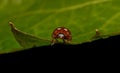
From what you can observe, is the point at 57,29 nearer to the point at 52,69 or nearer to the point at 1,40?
the point at 1,40

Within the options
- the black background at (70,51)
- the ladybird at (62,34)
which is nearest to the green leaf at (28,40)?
the ladybird at (62,34)

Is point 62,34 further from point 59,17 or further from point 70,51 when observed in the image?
point 70,51

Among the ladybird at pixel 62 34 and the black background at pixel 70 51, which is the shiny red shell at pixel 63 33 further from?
the black background at pixel 70 51

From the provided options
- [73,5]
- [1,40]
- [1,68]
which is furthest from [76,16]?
[1,68]

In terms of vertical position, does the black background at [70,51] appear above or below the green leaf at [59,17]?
below

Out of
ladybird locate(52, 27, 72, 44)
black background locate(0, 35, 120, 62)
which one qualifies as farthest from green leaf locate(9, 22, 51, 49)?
black background locate(0, 35, 120, 62)

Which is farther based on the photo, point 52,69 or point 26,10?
point 52,69

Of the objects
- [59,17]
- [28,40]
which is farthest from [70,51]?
[28,40]
